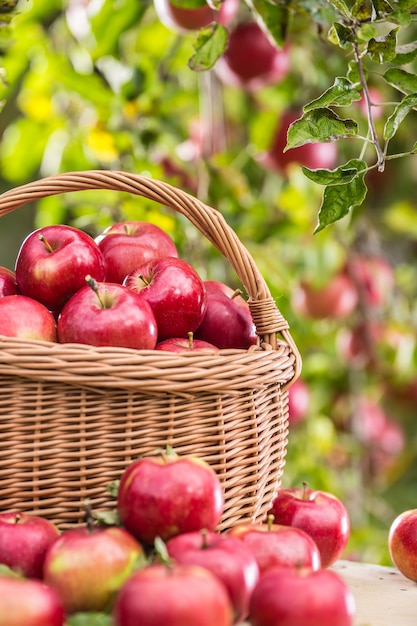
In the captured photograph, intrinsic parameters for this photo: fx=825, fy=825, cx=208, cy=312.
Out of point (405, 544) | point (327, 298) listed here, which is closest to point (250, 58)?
point (327, 298)

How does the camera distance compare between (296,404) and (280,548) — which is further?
(296,404)

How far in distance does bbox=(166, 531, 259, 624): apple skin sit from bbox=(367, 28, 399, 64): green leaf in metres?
0.56

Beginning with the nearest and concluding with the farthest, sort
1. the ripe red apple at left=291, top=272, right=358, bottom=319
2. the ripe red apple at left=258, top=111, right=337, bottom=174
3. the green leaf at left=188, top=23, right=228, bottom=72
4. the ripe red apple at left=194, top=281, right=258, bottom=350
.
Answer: the ripe red apple at left=194, top=281, right=258, bottom=350, the green leaf at left=188, top=23, right=228, bottom=72, the ripe red apple at left=258, top=111, right=337, bottom=174, the ripe red apple at left=291, top=272, right=358, bottom=319

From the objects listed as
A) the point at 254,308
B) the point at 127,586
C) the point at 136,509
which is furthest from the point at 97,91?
the point at 127,586

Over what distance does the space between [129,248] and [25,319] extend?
211 millimetres

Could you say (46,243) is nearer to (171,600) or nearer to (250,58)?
(171,600)

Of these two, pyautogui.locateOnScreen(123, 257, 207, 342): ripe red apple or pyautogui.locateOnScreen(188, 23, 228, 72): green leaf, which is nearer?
pyautogui.locateOnScreen(123, 257, 207, 342): ripe red apple

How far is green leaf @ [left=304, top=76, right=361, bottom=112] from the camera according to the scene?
895mm

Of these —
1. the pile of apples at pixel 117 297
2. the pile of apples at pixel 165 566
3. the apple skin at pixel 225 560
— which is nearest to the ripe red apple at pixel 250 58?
the pile of apples at pixel 117 297

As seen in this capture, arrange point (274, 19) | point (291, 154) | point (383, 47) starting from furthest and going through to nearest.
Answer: point (291, 154), point (274, 19), point (383, 47)

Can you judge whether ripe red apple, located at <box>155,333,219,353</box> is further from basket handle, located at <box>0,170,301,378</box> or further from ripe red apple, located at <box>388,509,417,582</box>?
ripe red apple, located at <box>388,509,417,582</box>

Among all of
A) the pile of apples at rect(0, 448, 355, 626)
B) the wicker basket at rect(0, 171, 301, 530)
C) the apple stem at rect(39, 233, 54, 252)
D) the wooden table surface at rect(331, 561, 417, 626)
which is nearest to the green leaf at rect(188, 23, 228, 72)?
the apple stem at rect(39, 233, 54, 252)

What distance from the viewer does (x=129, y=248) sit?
1.07 metres

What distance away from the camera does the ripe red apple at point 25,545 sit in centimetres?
75
